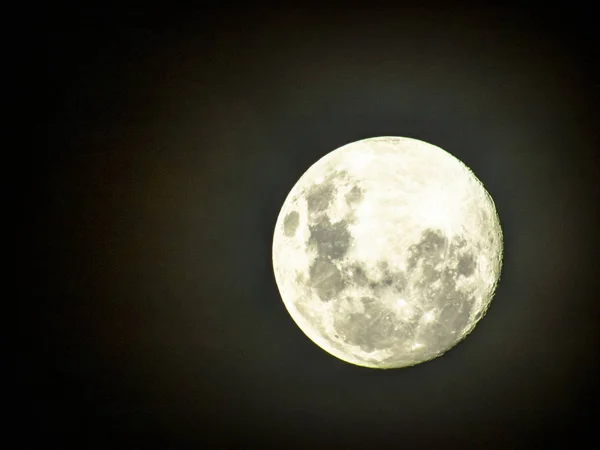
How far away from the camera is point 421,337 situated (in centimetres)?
107

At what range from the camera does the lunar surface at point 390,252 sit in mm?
1022

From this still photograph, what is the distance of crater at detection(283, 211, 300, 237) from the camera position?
1.14 m

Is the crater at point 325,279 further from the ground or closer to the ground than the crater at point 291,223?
closer to the ground

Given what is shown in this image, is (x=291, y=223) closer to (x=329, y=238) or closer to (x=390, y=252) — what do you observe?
(x=329, y=238)

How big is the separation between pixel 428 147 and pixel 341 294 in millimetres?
393

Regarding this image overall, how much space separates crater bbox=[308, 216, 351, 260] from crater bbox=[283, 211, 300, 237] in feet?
0.16

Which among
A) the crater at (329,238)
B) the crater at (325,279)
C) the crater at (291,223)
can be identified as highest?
the crater at (291,223)

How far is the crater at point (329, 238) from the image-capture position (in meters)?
1.05

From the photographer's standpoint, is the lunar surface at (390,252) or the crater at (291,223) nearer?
the lunar surface at (390,252)

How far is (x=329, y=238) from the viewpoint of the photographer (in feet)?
3.49

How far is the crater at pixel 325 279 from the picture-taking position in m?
1.05

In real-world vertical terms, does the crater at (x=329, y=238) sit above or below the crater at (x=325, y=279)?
above

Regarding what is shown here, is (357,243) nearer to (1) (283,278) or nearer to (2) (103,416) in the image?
(1) (283,278)

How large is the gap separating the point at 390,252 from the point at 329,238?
13 centimetres
